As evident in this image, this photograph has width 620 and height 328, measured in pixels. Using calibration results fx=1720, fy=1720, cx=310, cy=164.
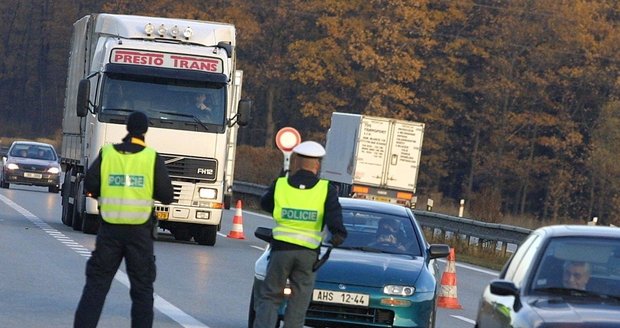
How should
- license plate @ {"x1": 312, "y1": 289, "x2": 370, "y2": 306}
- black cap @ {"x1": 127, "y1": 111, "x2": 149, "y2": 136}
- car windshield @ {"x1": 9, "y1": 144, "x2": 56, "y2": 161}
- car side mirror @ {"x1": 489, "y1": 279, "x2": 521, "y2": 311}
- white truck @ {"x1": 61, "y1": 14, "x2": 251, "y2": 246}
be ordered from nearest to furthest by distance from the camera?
car side mirror @ {"x1": 489, "y1": 279, "x2": 521, "y2": 311} < black cap @ {"x1": 127, "y1": 111, "x2": 149, "y2": 136} < license plate @ {"x1": 312, "y1": 289, "x2": 370, "y2": 306} < white truck @ {"x1": 61, "y1": 14, "x2": 251, "y2": 246} < car windshield @ {"x1": 9, "y1": 144, "x2": 56, "y2": 161}

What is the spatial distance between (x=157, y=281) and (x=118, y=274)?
0.87 meters

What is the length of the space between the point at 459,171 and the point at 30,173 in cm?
4248

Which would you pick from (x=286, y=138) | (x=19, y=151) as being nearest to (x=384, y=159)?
(x=19, y=151)

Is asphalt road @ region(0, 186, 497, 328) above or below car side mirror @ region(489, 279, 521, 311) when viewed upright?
below

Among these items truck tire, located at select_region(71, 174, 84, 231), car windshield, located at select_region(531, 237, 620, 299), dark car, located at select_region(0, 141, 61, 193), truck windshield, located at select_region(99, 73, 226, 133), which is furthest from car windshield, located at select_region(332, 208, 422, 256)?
dark car, located at select_region(0, 141, 61, 193)

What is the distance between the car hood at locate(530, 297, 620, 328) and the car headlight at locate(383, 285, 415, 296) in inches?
144

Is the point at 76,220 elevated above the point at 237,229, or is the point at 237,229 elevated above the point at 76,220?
the point at 76,220

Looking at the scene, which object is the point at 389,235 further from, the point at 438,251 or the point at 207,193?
the point at 207,193

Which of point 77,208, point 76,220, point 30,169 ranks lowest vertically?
point 30,169

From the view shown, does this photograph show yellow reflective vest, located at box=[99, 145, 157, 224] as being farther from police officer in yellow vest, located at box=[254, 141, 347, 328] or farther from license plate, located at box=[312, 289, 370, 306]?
license plate, located at box=[312, 289, 370, 306]

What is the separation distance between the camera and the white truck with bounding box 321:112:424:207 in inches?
1871

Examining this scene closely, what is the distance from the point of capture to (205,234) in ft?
90.1

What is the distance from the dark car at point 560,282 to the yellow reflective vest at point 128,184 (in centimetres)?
244

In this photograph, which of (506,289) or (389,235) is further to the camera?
(389,235)
